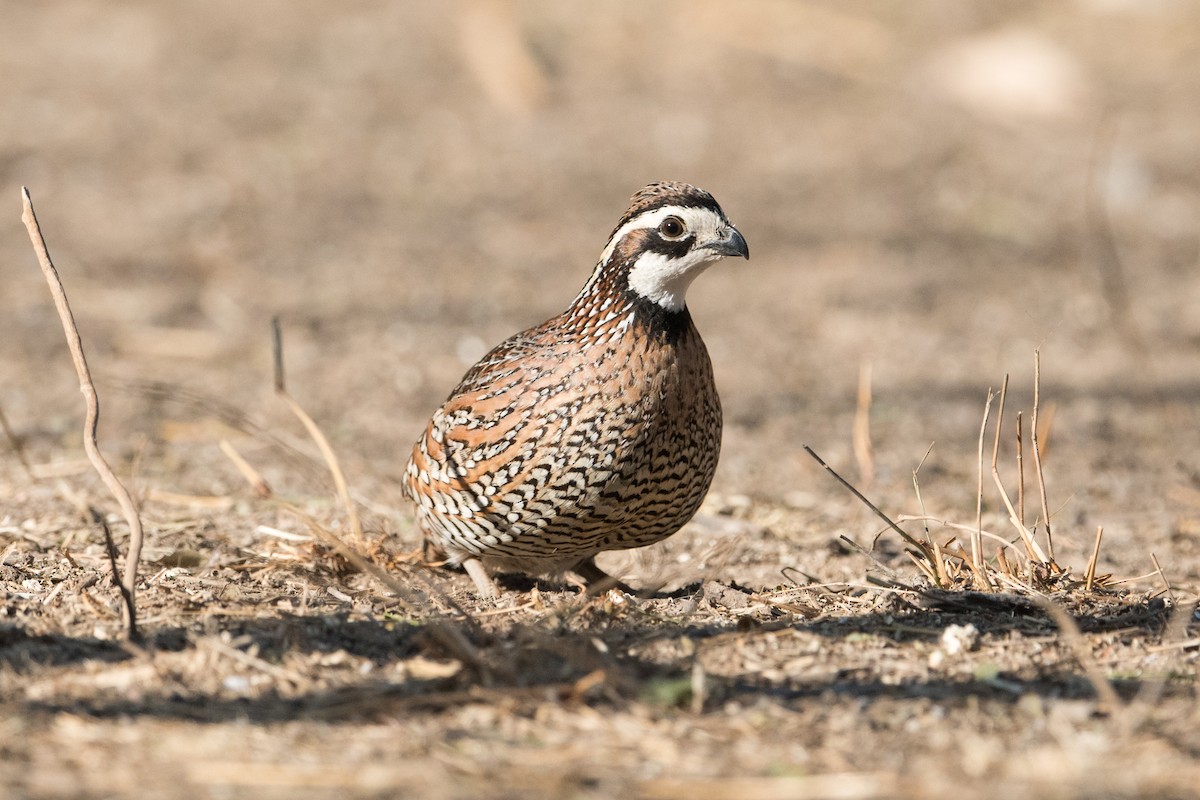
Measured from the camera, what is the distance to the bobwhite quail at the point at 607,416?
13.5ft

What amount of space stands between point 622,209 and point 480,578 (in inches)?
209

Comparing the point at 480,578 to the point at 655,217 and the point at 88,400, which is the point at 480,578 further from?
the point at 88,400

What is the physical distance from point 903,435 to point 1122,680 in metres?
3.41

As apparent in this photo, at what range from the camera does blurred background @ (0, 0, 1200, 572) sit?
23.1 ft

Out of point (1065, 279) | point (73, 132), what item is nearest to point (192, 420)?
point (73, 132)

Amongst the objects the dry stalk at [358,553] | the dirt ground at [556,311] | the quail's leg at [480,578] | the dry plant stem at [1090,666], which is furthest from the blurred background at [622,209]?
the dry plant stem at [1090,666]

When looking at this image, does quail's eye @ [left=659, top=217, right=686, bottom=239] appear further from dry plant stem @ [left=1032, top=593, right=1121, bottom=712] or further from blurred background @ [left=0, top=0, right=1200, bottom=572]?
blurred background @ [left=0, top=0, right=1200, bottom=572]

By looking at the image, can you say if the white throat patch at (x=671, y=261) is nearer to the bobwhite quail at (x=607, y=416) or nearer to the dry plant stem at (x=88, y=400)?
the bobwhite quail at (x=607, y=416)

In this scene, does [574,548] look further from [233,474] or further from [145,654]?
[233,474]

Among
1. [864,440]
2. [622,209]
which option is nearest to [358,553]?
[864,440]

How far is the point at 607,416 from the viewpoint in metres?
4.09

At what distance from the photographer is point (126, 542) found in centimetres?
483

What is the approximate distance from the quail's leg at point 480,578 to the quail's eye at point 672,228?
4.34 ft

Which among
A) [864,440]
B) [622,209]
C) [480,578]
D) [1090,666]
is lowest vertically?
[480,578]
